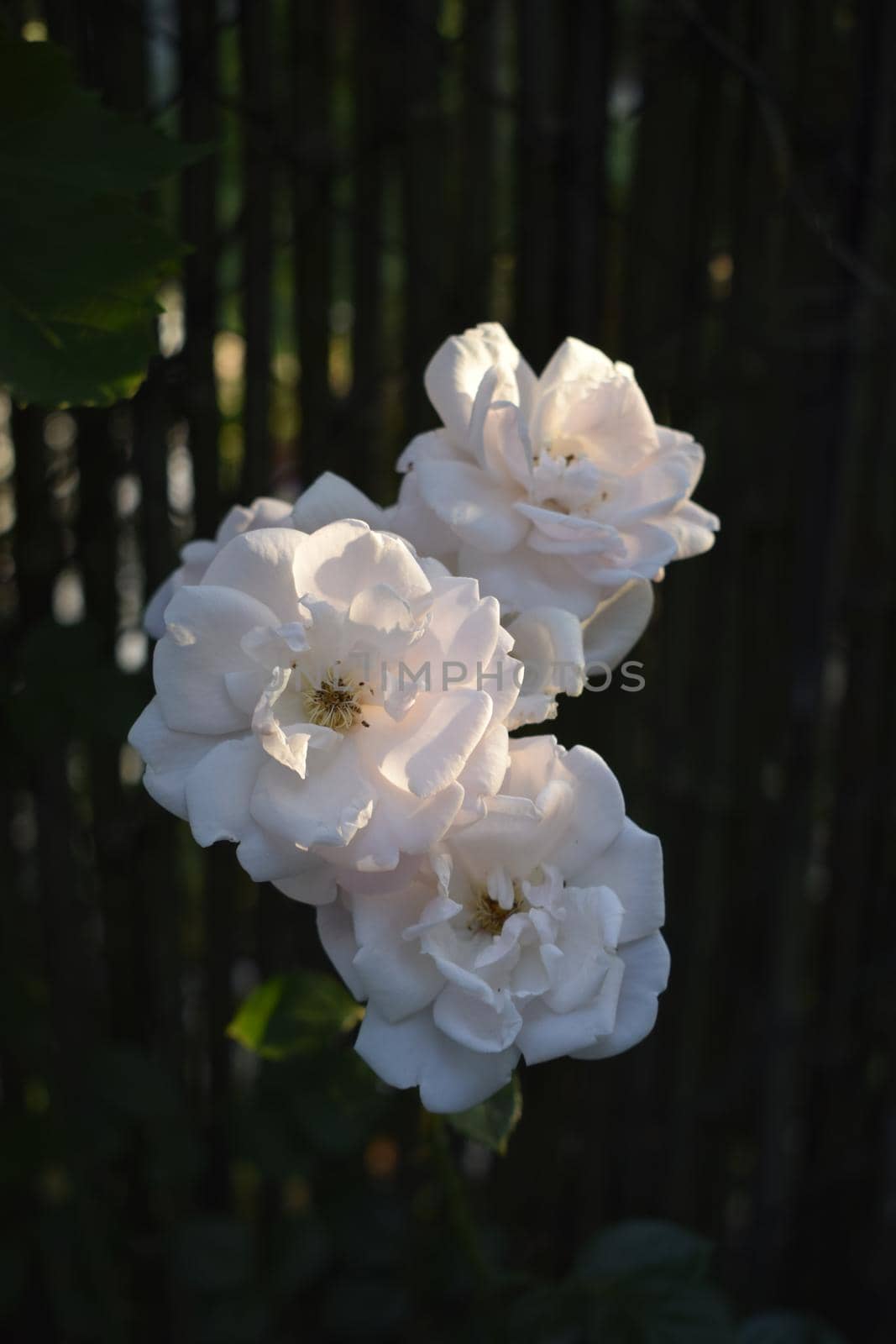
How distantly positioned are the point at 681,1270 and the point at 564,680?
75 centimetres

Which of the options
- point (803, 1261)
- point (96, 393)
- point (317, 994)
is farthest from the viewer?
point (803, 1261)

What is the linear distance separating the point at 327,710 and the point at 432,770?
12cm

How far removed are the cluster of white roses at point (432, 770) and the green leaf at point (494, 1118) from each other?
0.41 feet

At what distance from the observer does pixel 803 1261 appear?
206 centimetres

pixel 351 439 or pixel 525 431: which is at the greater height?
pixel 525 431

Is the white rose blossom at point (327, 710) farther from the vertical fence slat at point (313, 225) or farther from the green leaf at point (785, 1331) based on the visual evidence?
the green leaf at point (785, 1331)

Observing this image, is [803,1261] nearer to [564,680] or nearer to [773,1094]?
[773,1094]

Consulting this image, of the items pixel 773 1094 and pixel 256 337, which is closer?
pixel 256 337

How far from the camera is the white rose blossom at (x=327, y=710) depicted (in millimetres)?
642

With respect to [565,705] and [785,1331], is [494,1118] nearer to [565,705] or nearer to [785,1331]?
[565,705]

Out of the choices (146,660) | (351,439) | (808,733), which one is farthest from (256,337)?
(808,733)

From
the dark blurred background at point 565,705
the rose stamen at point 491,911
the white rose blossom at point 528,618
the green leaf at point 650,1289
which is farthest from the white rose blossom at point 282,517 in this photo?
the green leaf at point 650,1289

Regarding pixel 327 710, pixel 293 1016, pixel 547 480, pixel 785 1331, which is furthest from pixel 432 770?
pixel 785 1331

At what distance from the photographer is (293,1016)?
1002 millimetres
